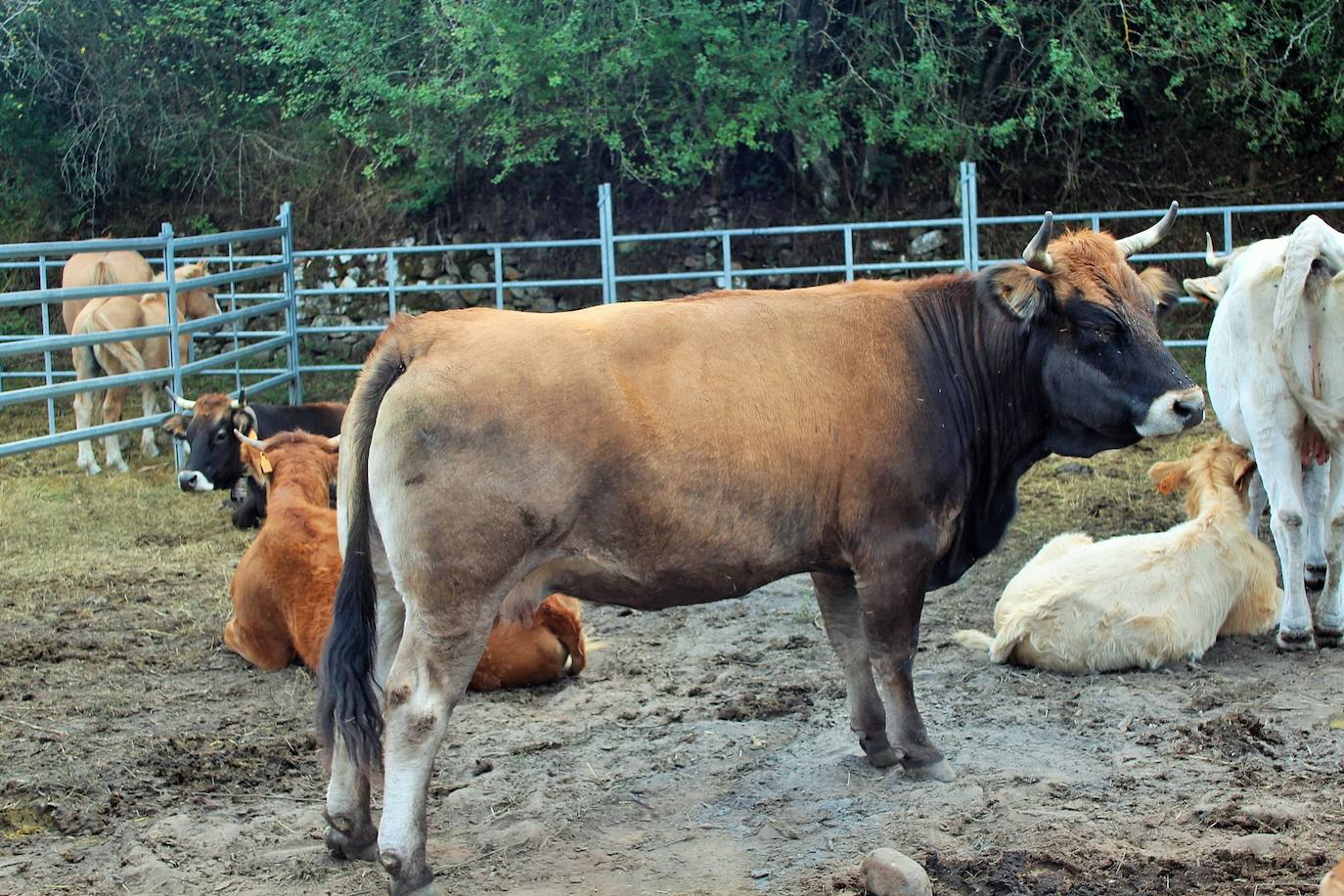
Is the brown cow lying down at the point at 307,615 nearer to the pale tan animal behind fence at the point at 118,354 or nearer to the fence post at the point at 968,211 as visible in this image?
the pale tan animal behind fence at the point at 118,354

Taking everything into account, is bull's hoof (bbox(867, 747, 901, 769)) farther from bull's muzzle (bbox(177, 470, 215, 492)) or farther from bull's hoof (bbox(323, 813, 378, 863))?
bull's muzzle (bbox(177, 470, 215, 492))

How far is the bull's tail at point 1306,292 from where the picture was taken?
19.4 ft

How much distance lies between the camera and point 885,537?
176 inches

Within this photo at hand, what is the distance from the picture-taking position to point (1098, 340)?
4.71 m

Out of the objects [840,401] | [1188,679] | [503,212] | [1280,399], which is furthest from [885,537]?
[503,212]

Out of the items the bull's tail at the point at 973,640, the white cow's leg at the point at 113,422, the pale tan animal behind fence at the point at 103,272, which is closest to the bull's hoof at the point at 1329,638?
the bull's tail at the point at 973,640

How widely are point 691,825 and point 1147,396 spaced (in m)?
2.07

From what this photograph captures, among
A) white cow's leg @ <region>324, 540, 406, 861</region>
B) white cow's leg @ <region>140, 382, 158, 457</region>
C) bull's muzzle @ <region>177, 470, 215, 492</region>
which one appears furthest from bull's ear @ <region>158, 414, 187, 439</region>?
white cow's leg @ <region>324, 540, 406, 861</region>

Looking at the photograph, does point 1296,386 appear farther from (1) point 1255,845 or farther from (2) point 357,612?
(2) point 357,612

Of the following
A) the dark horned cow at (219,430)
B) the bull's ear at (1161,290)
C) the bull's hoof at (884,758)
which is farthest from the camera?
the dark horned cow at (219,430)

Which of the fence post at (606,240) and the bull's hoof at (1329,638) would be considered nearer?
the bull's hoof at (1329,638)

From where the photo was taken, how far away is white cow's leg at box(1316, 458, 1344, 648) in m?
6.13

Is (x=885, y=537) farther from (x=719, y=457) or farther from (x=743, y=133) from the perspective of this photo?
(x=743, y=133)

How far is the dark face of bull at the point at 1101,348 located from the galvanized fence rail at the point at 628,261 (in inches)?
279
